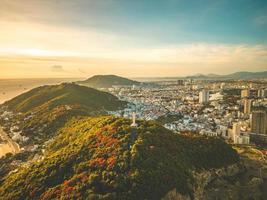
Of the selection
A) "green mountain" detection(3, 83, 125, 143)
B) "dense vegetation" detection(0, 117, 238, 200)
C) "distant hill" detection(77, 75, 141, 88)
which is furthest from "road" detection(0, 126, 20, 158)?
"distant hill" detection(77, 75, 141, 88)

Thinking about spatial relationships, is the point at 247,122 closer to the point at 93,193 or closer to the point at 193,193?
the point at 193,193

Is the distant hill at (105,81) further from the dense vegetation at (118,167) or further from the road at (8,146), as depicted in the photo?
the dense vegetation at (118,167)

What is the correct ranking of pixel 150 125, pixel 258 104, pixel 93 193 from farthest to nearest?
pixel 258 104 < pixel 150 125 < pixel 93 193

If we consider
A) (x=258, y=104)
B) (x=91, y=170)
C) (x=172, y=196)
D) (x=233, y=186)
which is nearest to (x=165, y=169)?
(x=172, y=196)

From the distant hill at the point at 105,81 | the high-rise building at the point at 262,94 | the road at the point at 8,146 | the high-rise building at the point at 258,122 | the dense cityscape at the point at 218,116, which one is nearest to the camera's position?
the road at the point at 8,146

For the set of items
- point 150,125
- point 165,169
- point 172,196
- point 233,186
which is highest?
point 150,125

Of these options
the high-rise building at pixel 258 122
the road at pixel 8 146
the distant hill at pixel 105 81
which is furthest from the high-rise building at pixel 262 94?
the distant hill at pixel 105 81

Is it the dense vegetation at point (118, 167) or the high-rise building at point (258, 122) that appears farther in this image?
the high-rise building at point (258, 122)
